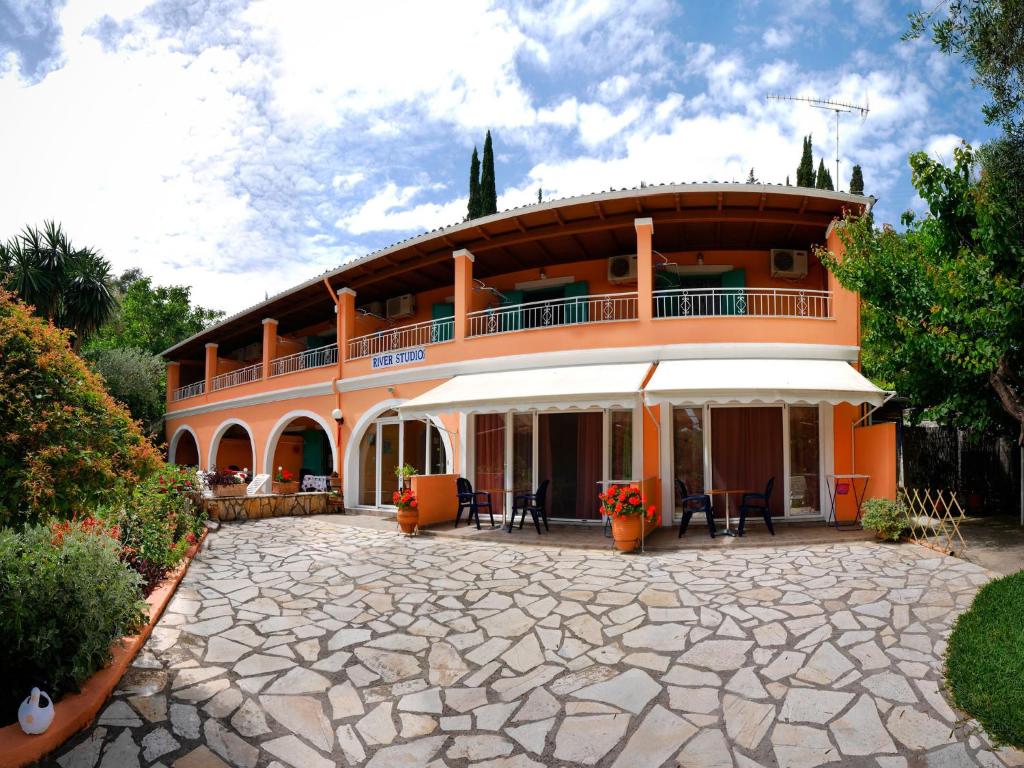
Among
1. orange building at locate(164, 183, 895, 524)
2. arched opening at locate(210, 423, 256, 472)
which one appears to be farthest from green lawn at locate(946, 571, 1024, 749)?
arched opening at locate(210, 423, 256, 472)

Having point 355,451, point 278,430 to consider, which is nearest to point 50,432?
point 355,451

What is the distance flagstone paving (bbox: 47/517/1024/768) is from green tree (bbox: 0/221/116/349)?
22804 millimetres

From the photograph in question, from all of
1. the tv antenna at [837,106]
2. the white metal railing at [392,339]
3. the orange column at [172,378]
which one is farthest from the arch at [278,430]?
the tv antenna at [837,106]

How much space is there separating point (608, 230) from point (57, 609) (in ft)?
43.4

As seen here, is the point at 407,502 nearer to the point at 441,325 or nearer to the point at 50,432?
the point at 441,325

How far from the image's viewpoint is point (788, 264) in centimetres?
1555

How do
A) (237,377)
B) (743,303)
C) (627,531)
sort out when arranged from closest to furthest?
(627,531), (743,303), (237,377)

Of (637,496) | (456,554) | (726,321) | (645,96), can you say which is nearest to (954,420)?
(726,321)

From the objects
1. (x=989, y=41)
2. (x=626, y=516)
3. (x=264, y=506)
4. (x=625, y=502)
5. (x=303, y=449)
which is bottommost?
(x=264, y=506)

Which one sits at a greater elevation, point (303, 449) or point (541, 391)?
point (541, 391)

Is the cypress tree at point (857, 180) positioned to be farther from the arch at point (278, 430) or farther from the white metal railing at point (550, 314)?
the arch at point (278, 430)

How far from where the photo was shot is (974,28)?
930cm

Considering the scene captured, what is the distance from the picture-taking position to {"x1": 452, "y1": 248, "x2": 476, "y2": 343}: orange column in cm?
1600

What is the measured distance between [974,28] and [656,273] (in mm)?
8346
